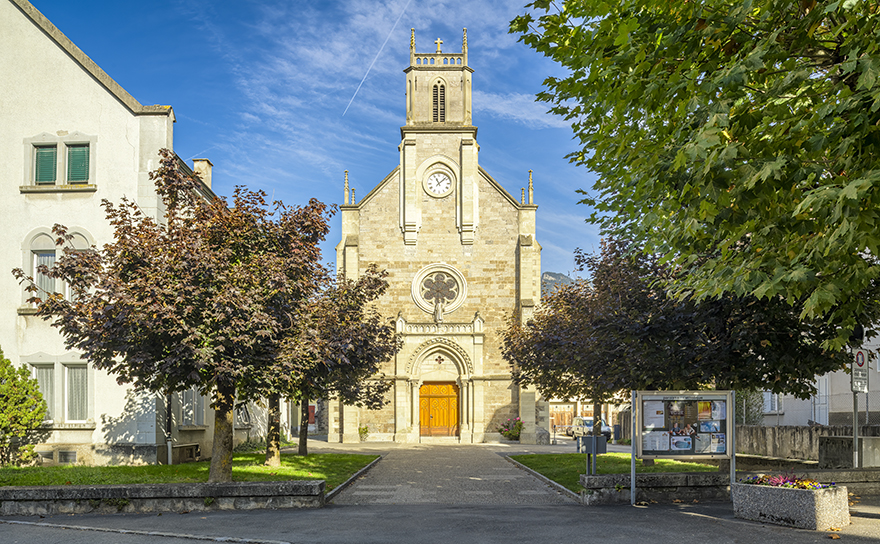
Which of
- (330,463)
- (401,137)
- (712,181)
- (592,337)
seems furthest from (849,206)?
(401,137)

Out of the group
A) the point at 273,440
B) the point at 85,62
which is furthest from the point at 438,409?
the point at 85,62

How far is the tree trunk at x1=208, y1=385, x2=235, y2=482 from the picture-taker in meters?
14.5

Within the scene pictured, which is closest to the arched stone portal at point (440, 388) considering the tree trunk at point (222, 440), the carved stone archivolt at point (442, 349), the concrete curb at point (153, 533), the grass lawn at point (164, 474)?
the carved stone archivolt at point (442, 349)

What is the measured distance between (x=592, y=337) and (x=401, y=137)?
29.8 m

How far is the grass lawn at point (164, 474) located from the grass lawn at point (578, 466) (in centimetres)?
516

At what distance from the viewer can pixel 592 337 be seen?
17.0m

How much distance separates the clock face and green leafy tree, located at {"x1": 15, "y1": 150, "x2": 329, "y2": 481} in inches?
1106

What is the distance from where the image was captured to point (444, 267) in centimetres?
4225

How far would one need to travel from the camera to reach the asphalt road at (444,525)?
33.8 feet

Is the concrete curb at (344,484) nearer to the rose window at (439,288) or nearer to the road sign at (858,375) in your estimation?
the road sign at (858,375)

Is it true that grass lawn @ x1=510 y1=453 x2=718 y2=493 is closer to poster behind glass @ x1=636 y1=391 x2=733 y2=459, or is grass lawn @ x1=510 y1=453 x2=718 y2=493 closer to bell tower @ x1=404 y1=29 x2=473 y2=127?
poster behind glass @ x1=636 y1=391 x2=733 y2=459

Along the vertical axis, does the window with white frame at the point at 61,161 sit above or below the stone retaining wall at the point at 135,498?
above

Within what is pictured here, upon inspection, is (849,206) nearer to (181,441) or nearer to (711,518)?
(711,518)

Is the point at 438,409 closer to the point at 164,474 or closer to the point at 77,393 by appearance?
the point at 77,393
